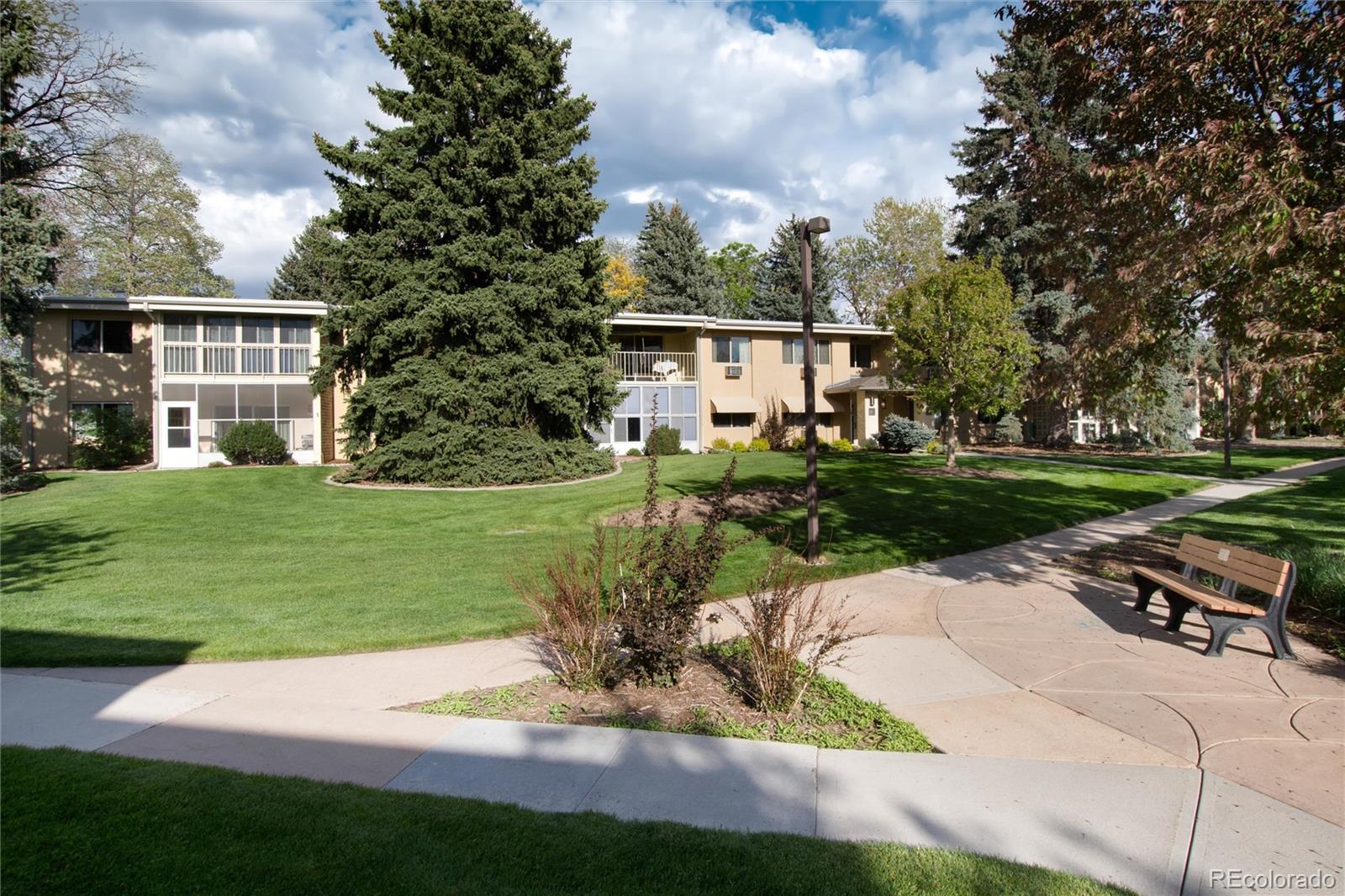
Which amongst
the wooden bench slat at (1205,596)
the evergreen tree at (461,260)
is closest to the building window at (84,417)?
the evergreen tree at (461,260)

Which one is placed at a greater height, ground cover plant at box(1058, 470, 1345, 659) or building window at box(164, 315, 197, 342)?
building window at box(164, 315, 197, 342)

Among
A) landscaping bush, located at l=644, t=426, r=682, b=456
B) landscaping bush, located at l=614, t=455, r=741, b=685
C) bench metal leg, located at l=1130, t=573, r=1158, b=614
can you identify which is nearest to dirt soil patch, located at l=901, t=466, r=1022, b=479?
landscaping bush, located at l=644, t=426, r=682, b=456

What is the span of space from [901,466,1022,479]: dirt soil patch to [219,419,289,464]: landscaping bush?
21858 mm

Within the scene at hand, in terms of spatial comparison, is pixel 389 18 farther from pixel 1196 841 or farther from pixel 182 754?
pixel 1196 841

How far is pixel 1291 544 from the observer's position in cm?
971

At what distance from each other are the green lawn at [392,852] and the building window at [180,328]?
2731cm

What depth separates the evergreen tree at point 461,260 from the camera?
63.3 feet

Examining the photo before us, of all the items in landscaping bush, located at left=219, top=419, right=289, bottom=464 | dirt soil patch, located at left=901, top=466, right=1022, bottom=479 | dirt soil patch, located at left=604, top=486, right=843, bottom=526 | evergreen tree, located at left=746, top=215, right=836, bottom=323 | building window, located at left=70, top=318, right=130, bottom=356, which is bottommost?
dirt soil patch, located at left=604, top=486, right=843, bottom=526

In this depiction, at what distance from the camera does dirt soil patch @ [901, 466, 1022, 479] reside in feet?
62.2

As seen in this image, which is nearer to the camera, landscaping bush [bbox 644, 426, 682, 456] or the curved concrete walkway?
the curved concrete walkway

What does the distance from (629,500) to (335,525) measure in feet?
18.6

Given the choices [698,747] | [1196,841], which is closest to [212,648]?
A: [698,747]

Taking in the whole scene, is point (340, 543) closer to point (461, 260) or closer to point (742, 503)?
point (742, 503)

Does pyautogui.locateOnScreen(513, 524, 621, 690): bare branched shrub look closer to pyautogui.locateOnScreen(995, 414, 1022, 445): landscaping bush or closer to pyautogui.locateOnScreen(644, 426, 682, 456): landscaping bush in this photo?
pyautogui.locateOnScreen(644, 426, 682, 456): landscaping bush
